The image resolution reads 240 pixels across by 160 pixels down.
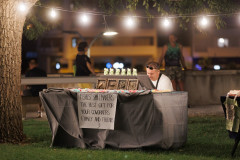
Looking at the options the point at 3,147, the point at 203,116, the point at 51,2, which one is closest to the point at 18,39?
the point at 3,147

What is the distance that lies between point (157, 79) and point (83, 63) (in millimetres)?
4925

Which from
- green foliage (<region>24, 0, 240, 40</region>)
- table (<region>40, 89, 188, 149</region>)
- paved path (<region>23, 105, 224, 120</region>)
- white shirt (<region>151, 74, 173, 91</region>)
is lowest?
paved path (<region>23, 105, 224, 120</region>)

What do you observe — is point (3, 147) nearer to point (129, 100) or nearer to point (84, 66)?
point (129, 100)

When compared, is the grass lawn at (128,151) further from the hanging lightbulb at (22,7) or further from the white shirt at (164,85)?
the hanging lightbulb at (22,7)

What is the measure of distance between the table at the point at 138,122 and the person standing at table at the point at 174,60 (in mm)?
6531

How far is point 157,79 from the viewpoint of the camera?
33.6 ft

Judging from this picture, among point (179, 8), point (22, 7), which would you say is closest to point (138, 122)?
point (22, 7)

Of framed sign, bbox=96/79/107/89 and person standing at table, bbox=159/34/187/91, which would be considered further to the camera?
person standing at table, bbox=159/34/187/91

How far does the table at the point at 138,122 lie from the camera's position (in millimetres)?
9141

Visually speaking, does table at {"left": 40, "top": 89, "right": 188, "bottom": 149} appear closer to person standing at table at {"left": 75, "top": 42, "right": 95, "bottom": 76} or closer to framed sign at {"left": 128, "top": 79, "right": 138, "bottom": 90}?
framed sign at {"left": 128, "top": 79, "right": 138, "bottom": 90}

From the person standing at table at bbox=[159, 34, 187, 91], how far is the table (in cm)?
653

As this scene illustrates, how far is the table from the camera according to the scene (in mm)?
9141

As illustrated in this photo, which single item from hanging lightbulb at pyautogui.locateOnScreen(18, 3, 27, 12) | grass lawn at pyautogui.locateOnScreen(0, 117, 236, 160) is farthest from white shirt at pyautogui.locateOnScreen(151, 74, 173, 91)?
hanging lightbulb at pyautogui.locateOnScreen(18, 3, 27, 12)

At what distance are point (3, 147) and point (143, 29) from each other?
87.1 metres
